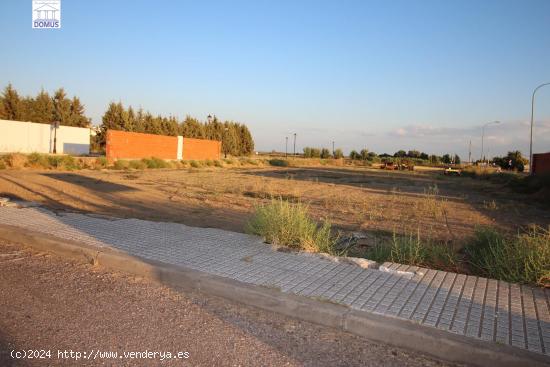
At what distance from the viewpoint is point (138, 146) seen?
4088 cm

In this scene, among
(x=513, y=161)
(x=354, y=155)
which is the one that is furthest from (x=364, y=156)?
(x=513, y=161)

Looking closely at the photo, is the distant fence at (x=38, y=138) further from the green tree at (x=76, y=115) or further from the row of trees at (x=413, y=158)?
the row of trees at (x=413, y=158)

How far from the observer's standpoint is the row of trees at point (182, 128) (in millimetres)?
50875

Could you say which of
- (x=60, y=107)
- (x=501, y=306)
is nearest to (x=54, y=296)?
(x=501, y=306)

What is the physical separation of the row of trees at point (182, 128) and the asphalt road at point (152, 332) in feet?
161

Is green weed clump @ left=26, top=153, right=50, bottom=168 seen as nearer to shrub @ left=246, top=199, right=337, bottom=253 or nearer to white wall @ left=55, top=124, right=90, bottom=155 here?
white wall @ left=55, top=124, right=90, bottom=155

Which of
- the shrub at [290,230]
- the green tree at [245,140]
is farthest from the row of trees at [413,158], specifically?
the shrub at [290,230]

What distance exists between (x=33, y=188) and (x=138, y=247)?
10.9 m

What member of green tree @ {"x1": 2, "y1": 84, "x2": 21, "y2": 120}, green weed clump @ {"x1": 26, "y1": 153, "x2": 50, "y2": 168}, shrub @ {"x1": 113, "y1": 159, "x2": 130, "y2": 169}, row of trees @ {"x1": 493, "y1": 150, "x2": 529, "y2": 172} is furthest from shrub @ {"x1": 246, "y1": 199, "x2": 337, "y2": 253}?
row of trees @ {"x1": 493, "y1": 150, "x2": 529, "y2": 172}

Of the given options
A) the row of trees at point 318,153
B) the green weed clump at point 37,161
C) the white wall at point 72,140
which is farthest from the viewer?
the row of trees at point 318,153

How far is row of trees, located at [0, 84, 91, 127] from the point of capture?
47.8 metres

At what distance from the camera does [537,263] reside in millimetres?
5547

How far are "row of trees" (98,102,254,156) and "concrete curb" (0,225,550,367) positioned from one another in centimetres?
4778

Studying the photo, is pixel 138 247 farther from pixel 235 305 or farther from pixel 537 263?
pixel 537 263
